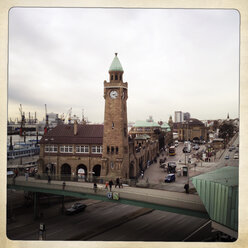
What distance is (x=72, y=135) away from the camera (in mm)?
19203

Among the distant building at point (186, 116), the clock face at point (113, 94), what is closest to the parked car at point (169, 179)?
the distant building at point (186, 116)

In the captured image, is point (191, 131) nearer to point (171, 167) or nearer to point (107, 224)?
point (171, 167)

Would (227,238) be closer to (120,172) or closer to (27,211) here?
(120,172)

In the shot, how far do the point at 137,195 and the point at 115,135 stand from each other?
5910 millimetres

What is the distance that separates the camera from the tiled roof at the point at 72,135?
18.7 metres

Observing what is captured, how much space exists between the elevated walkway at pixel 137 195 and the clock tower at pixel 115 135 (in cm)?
247

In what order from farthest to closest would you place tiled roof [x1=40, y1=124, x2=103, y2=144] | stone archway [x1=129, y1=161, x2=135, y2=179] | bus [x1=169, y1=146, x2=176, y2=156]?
tiled roof [x1=40, y1=124, x2=103, y2=144], bus [x1=169, y1=146, x2=176, y2=156], stone archway [x1=129, y1=161, x2=135, y2=179]

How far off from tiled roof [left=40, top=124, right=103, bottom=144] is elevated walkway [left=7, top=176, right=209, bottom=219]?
526 cm

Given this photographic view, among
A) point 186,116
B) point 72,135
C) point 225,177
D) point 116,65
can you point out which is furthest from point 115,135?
point 225,177

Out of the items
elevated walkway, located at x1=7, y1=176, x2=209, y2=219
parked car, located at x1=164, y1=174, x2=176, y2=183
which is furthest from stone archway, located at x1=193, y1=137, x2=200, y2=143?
elevated walkway, located at x1=7, y1=176, x2=209, y2=219

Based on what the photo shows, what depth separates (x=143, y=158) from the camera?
15.6m

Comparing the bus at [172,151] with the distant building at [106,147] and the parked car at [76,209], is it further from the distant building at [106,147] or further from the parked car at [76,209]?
the parked car at [76,209]

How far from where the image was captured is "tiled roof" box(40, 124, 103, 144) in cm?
1869

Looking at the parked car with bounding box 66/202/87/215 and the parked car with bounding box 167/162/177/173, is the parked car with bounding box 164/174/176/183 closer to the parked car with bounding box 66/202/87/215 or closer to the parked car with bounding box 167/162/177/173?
the parked car with bounding box 167/162/177/173
